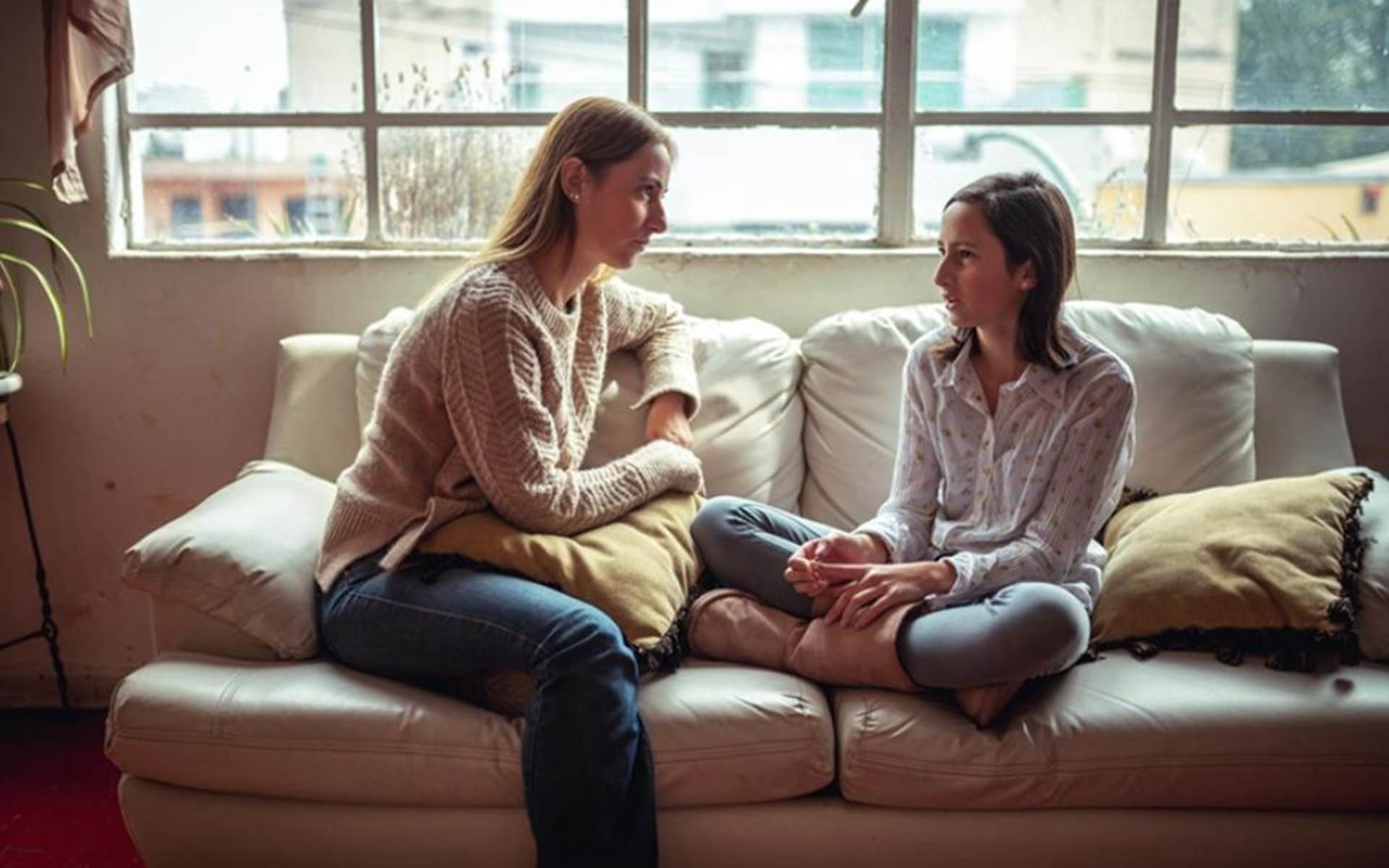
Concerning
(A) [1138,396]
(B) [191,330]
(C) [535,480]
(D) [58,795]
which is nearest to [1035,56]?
(A) [1138,396]

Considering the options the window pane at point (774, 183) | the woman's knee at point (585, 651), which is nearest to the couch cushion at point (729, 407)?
the window pane at point (774, 183)

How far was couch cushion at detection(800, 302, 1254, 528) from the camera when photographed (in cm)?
223

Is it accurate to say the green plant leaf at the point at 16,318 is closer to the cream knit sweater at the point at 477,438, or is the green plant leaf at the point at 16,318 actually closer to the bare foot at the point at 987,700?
the cream knit sweater at the point at 477,438

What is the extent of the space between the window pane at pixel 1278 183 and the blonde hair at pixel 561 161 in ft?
4.24

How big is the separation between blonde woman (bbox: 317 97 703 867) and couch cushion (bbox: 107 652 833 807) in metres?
0.06

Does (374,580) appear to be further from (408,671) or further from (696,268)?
(696,268)

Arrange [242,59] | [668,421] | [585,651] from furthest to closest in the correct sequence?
[242,59], [668,421], [585,651]

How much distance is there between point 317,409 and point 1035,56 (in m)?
1.64

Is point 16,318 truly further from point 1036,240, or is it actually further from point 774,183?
point 1036,240

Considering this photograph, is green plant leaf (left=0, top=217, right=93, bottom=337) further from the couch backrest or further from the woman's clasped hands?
the woman's clasped hands

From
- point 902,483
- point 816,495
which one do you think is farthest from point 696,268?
point 902,483

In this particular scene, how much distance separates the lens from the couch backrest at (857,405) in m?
2.24

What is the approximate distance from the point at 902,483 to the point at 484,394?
70cm

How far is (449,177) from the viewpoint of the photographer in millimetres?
2709
